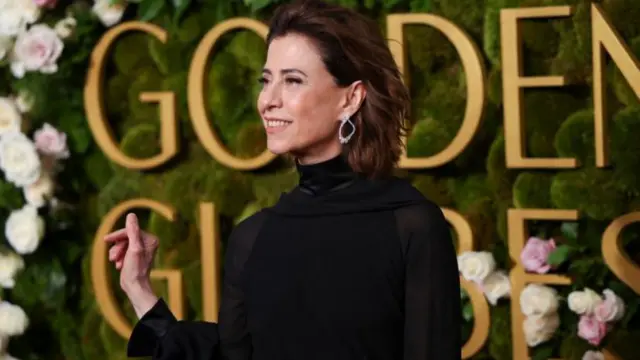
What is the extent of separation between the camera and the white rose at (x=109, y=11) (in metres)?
3.18

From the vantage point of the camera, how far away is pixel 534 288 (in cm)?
269

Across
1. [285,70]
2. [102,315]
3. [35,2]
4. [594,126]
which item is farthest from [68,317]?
[285,70]

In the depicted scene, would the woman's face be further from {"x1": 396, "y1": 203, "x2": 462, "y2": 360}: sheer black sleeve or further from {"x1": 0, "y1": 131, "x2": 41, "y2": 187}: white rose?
{"x1": 0, "y1": 131, "x2": 41, "y2": 187}: white rose

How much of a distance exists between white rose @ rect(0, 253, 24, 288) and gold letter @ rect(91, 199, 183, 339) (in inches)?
8.3

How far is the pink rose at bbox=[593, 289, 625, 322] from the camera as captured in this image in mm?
2609

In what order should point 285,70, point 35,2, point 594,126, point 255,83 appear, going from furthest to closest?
point 35,2
point 255,83
point 594,126
point 285,70

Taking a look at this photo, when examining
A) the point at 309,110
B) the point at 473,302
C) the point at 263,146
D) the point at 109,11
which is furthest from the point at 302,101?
the point at 109,11

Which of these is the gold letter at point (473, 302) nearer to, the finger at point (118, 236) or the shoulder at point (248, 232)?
the shoulder at point (248, 232)

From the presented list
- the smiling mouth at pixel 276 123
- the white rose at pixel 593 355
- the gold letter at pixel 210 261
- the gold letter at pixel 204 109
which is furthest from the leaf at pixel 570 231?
the smiling mouth at pixel 276 123

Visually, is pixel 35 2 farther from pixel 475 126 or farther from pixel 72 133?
pixel 475 126

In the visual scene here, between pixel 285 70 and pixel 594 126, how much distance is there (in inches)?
45.2

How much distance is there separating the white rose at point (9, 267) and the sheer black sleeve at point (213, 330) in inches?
63.9

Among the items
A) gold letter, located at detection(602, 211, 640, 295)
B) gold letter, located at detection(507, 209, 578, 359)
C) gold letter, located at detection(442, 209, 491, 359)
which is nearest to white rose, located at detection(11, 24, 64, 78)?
gold letter, located at detection(442, 209, 491, 359)

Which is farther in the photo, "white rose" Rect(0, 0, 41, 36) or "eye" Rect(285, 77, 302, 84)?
"white rose" Rect(0, 0, 41, 36)
